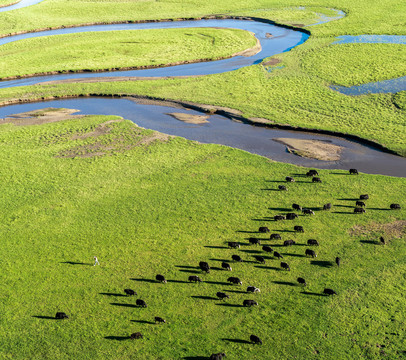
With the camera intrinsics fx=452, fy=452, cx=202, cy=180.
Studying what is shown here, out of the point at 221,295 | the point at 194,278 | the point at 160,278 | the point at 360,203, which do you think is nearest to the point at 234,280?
the point at 221,295

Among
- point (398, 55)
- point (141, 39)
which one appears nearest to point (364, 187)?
point (398, 55)

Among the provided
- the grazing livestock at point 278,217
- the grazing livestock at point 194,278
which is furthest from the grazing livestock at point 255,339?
the grazing livestock at point 278,217

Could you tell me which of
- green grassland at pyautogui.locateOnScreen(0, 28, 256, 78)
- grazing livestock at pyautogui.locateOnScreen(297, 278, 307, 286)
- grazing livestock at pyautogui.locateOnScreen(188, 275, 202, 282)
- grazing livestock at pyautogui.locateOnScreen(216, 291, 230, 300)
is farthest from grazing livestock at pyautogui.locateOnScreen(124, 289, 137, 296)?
green grassland at pyautogui.locateOnScreen(0, 28, 256, 78)

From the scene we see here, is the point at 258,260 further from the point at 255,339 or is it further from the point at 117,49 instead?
the point at 117,49

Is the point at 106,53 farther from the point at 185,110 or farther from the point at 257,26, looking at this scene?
the point at 257,26

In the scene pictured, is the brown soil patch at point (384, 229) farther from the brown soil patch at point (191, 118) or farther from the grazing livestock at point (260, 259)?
the brown soil patch at point (191, 118)

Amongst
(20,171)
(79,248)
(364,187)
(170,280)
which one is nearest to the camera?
(170,280)
